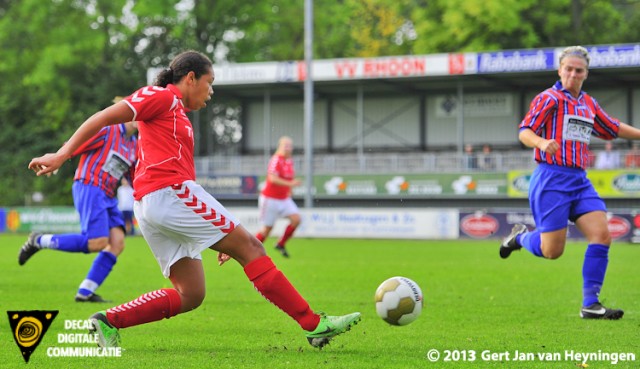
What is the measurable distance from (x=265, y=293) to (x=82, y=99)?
43.0m

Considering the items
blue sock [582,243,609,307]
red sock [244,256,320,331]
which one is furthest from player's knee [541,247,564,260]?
red sock [244,256,320,331]

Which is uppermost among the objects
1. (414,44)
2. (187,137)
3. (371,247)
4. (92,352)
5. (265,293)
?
(414,44)

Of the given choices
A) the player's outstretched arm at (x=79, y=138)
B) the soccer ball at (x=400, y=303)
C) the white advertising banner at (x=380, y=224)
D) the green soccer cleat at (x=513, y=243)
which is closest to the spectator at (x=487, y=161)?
the white advertising banner at (x=380, y=224)

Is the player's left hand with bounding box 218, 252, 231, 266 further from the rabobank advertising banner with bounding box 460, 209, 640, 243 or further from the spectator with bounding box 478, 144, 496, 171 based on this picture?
the spectator with bounding box 478, 144, 496, 171

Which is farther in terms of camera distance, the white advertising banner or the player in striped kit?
the white advertising banner

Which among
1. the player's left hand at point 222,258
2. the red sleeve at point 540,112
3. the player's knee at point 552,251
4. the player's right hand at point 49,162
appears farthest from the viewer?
the player's knee at point 552,251

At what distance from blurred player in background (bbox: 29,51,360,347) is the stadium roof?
2833cm

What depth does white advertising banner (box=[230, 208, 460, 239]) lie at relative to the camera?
89.1 feet

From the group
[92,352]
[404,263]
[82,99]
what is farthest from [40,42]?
[92,352]

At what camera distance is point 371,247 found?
23.0m

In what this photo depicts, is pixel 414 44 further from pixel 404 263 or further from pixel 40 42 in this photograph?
pixel 404 263

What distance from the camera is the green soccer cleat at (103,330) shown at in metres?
6.27

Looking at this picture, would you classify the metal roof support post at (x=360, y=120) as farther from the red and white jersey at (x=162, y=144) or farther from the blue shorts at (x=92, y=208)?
the red and white jersey at (x=162, y=144)

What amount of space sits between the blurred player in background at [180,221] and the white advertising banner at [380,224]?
827 inches
